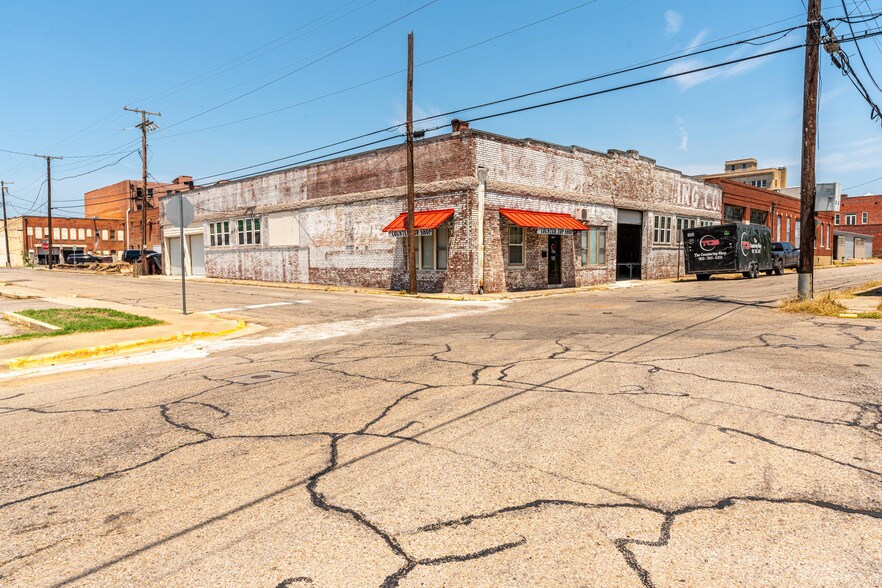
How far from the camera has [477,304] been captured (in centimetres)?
1905

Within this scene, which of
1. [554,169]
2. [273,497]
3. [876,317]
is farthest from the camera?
[554,169]

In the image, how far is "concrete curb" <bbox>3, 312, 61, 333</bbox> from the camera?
12181mm

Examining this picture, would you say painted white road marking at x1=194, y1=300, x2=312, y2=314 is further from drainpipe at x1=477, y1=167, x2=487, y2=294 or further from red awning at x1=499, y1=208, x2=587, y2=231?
red awning at x1=499, y1=208, x2=587, y2=231

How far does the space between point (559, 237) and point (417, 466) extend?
2341cm

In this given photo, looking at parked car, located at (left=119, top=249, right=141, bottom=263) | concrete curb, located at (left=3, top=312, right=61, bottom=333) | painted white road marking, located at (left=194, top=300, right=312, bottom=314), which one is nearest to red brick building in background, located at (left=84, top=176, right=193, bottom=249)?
parked car, located at (left=119, top=249, right=141, bottom=263)

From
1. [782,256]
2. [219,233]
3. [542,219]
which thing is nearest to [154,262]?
[219,233]

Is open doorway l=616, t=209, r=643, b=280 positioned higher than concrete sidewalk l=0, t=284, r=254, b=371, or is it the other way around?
open doorway l=616, t=209, r=643, b=280

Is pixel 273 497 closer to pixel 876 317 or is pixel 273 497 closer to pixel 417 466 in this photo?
pixel 417 466

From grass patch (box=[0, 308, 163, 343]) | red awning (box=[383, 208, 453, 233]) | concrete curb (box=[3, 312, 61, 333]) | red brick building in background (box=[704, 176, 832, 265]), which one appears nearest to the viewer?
grass patch (box=[0, 308, 163, 343])

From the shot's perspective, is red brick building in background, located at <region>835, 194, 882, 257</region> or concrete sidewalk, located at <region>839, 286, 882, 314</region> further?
red brick building in background, located at <region>835, 194, 882, 257</region>

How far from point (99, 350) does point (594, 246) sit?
23049 millimetres

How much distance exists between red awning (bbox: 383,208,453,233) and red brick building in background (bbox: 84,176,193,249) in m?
49.6

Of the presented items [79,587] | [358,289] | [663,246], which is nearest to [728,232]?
[663,246]

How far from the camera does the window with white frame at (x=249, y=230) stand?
112 ft
